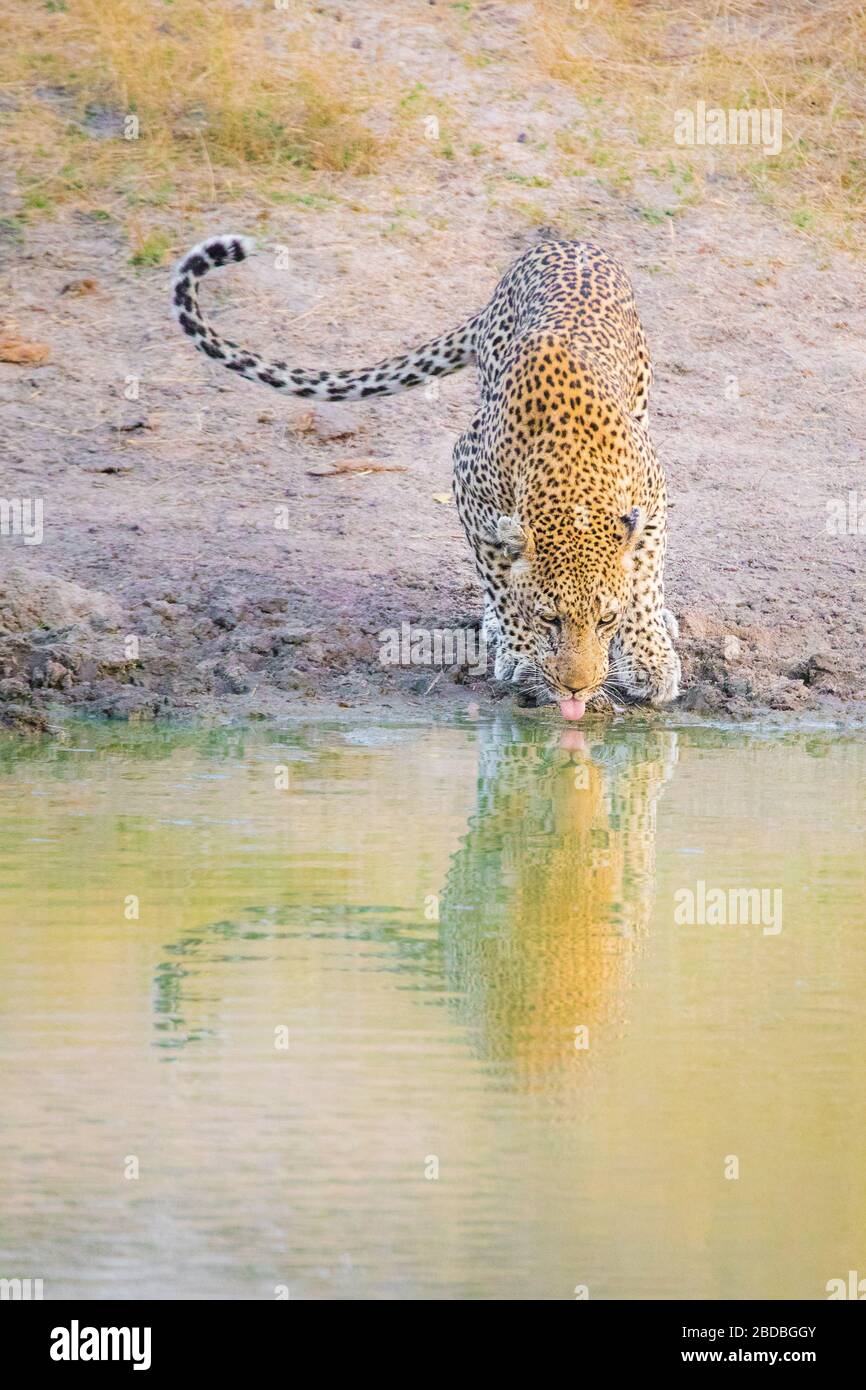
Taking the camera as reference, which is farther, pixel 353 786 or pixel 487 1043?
pixel 353 786

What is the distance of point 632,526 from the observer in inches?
333

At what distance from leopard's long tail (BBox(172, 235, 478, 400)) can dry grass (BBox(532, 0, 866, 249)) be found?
477cm

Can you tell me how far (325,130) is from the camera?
13875mm

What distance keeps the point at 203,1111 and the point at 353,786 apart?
319cm

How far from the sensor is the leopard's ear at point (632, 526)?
8453 mm

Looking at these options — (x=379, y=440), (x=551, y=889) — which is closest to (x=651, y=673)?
(x=551, y=889)

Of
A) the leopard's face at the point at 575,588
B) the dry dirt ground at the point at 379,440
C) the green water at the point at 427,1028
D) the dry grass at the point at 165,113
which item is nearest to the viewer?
the green water at the point at 427,1028

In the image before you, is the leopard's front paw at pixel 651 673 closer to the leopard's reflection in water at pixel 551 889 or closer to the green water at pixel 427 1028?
the leopard's reflection in water at pixel 551 889

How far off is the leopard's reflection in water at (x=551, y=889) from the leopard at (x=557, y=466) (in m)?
0.33

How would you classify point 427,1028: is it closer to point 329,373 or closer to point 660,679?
point 660,679

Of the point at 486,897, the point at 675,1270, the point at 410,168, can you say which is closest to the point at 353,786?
the point at 486,897

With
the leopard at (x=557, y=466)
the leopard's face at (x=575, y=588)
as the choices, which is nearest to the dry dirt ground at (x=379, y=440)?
the leopard at (x=557, y=466)

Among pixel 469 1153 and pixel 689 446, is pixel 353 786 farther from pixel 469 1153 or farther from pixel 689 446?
pixel 689 446

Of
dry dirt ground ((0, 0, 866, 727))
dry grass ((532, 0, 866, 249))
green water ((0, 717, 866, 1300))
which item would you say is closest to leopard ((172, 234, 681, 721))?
dry dirt ground ((0, 0, 866, 727))
